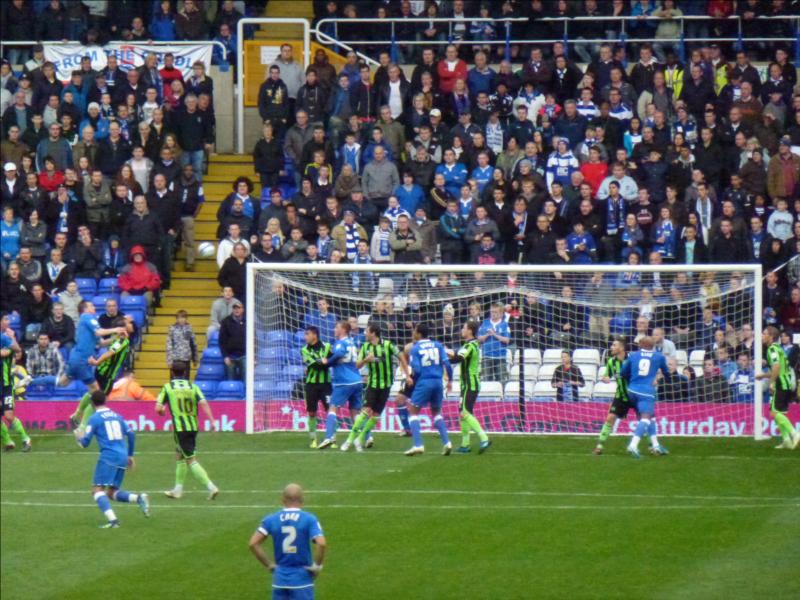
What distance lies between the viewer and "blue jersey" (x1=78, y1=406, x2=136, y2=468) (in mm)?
17828

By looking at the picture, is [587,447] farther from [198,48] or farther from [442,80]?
[198,48]

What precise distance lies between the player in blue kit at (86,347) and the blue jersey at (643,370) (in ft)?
24.9

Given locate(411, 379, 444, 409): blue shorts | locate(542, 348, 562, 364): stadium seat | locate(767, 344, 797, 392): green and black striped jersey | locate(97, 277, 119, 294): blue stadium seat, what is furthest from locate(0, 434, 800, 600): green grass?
locate(97, 277, 119, 294): blue stadium seat

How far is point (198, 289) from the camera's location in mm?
29984

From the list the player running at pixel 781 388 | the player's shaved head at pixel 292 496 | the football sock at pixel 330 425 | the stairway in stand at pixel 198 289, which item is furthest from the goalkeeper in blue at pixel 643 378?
the player's shaved head at pixel 292 496

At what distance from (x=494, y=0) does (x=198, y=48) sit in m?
6.41

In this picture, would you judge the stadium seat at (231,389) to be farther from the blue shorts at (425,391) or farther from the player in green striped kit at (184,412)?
the player in green striped kit at (184,412)

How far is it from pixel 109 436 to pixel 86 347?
21.1ft

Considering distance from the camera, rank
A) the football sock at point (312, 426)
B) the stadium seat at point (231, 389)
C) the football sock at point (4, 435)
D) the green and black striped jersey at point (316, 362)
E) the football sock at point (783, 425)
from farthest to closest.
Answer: the stadium seat at point (231, 389)
the football sock at point (312, 426)
the green and black striped jersey at point (316, 362)
the football sock at point (4, 435)
the football sock at point (783, 425)

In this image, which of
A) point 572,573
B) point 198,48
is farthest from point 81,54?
point 572,573

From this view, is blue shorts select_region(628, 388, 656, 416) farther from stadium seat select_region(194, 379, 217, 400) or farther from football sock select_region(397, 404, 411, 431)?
stadium seat select_region(194, 379, 217, 400)

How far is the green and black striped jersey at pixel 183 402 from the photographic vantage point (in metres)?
19.2

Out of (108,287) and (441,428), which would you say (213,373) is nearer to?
(108,287)

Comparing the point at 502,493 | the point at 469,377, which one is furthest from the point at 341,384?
the point at 502,493
